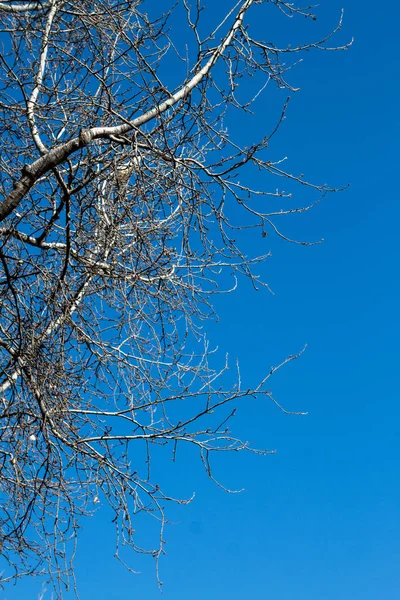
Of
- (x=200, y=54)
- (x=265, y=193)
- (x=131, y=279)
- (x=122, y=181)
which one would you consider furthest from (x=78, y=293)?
(x=200, y=54)

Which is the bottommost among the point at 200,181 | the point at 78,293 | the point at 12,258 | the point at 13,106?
the point at 12,258

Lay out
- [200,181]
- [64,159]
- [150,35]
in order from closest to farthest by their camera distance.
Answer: [64,159] < [200,181] < [150,35]

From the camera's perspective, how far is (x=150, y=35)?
5.80 metres

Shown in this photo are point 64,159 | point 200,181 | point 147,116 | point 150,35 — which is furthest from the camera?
Result: point 150,35

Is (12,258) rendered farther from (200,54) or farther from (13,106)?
(200,54)

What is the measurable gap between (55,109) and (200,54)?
1.11 meters

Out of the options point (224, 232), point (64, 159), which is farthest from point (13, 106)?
point (224, 232)

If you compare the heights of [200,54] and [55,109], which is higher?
[200,54]

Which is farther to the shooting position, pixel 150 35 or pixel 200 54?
pixel 150 35

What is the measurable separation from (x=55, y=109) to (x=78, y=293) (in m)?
1.32

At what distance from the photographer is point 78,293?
17.9 feet

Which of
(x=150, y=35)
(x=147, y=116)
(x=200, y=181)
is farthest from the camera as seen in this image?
(x=150, y=35)

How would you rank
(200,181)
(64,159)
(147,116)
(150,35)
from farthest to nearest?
(150,35), (200,181), (147,116), (64,159)

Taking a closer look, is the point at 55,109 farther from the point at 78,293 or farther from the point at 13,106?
the point at 78,293
